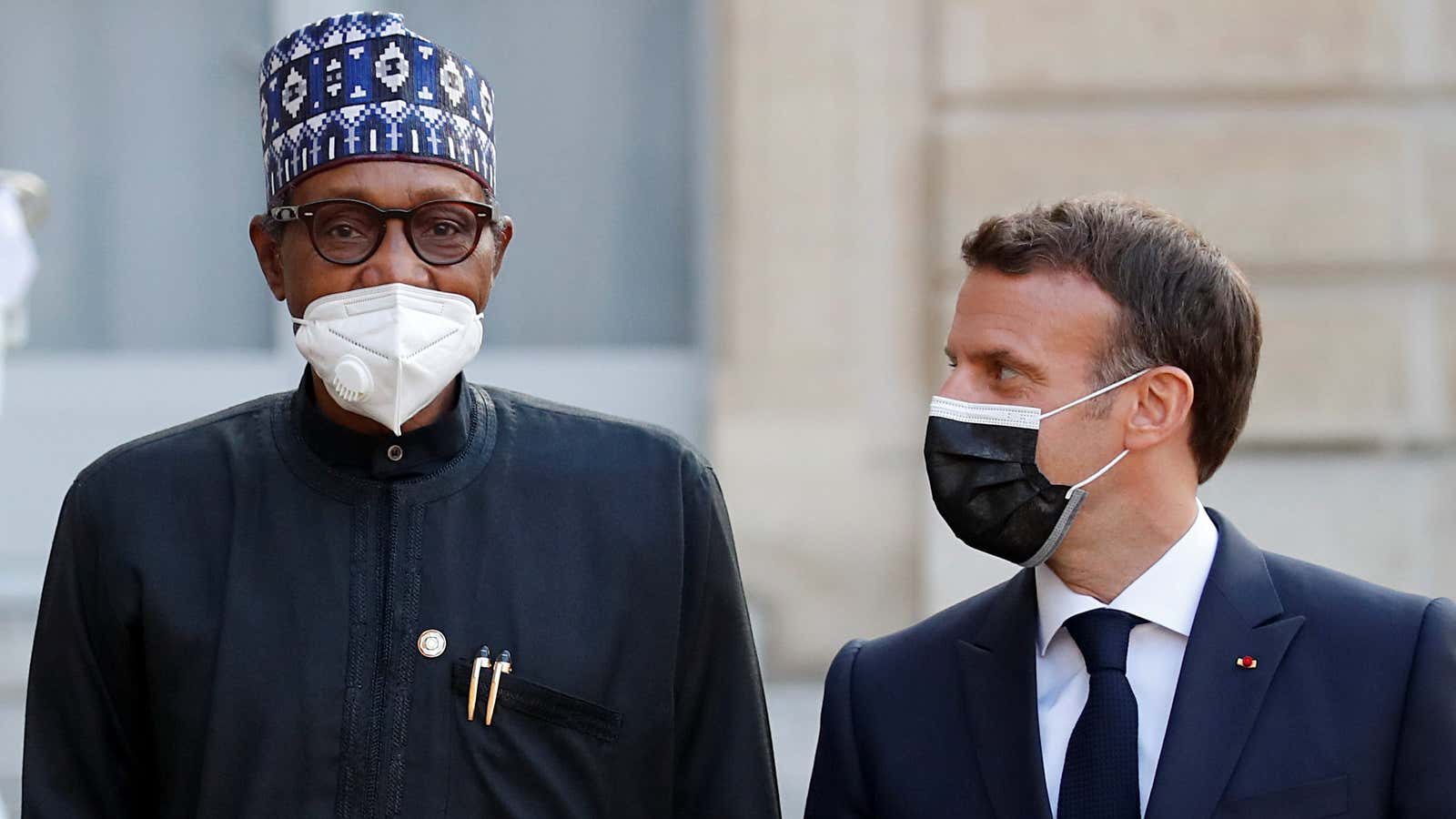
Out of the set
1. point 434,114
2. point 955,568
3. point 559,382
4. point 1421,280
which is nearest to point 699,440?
point 559,382

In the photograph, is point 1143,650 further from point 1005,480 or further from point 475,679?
point 475,679

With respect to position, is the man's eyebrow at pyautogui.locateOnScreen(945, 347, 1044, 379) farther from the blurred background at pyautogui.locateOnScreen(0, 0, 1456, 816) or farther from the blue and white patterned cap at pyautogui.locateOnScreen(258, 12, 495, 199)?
the blurred background at pyautogui.locateOnScreen(0, 0, 1456, 816)

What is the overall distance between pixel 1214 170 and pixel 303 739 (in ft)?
13.9

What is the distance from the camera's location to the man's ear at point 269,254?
271cm

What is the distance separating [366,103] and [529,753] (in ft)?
3.15

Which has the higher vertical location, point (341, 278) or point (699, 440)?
point (341, 278)

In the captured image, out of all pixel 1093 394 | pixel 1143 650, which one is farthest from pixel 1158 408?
pixel 1143 650

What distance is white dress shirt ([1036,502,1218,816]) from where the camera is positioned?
8.46 ft

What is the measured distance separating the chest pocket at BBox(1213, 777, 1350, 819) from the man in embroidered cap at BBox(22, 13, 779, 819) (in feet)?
2.18

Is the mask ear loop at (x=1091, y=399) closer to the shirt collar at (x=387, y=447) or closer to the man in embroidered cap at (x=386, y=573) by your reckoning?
the man in embroidered cap at (x=386, y=573)

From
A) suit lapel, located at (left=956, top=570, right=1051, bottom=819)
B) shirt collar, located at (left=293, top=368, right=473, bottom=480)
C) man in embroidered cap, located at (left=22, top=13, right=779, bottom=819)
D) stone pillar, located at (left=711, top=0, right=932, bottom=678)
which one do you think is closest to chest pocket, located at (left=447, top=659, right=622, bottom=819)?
man in embroidered cap, located at (left=22, top=13, right=779, bottom=819)

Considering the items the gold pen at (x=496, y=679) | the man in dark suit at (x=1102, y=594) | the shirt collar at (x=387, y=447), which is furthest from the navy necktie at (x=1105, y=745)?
the shirt collar at (x=387, y=447)

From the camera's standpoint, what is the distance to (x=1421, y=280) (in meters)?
5.92

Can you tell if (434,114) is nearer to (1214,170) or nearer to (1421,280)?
(1214,170)
